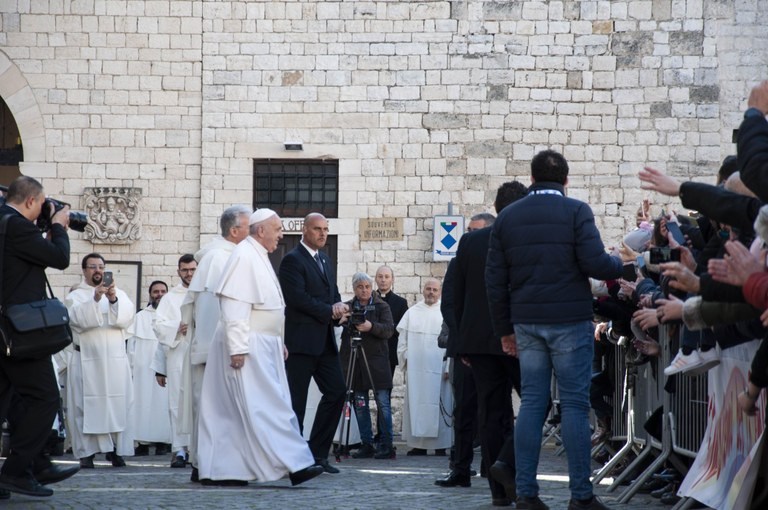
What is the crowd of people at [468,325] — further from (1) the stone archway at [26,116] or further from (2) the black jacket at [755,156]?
(1) the stone archway at [26,116]

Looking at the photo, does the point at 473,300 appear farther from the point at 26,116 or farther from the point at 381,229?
the point at 26,116

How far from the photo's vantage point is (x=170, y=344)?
541 inches

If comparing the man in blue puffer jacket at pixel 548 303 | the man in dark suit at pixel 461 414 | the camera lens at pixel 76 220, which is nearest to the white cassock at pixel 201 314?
the camera lens at pixel 76 220

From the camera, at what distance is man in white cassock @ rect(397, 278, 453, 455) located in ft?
51.7

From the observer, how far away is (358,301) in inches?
590

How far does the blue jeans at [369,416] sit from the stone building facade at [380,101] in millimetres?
4851

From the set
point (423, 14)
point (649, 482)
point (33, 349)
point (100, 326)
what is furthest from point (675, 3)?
point (33, 349)

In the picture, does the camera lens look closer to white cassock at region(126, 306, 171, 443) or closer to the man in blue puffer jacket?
the man in blue puffer jacket

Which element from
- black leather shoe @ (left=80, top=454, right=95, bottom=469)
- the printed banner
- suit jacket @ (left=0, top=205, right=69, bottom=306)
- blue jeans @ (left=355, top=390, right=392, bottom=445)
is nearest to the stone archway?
blue jeans @ (left=355, top=390, right=392, bottom=445)

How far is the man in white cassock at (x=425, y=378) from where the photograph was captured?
51.7ft

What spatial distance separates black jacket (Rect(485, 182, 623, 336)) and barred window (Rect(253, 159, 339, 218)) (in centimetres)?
1254

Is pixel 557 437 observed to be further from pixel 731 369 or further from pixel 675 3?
pixel 731 369

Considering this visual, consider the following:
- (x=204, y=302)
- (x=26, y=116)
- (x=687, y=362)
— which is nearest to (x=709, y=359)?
(x=687, y=362)

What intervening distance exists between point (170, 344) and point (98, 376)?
999 mm
